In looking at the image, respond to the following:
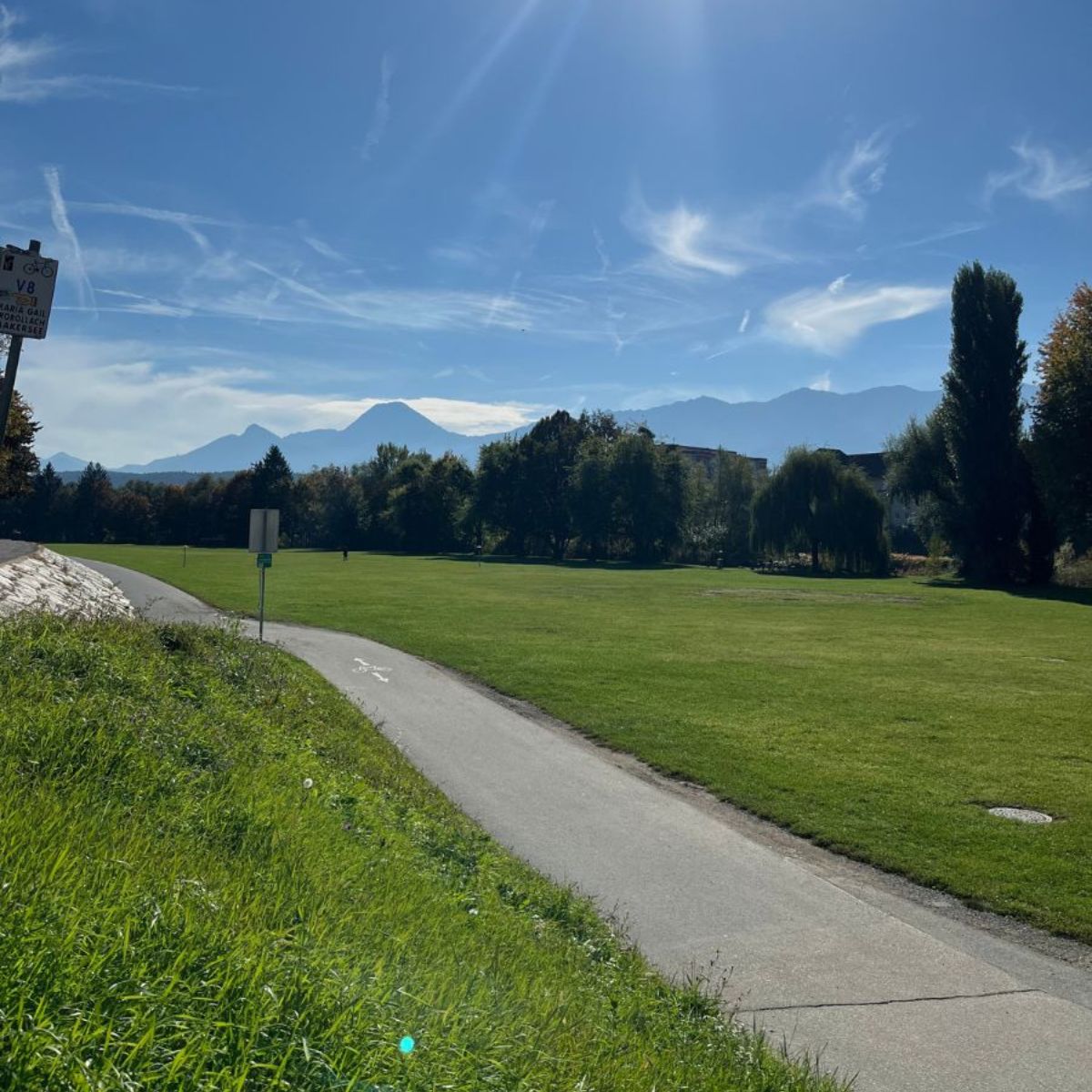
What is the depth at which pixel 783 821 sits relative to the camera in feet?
33.3

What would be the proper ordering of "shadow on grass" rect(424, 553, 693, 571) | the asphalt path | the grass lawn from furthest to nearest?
1. "shadow on grass" rect(424, 553, 693, 571)
2. the grass lawn
3. the asphalt path

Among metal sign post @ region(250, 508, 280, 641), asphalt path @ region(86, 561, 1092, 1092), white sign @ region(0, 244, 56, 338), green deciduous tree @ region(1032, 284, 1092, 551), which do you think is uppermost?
green deciduous tree @ region(1032, 284, 1092, 551)

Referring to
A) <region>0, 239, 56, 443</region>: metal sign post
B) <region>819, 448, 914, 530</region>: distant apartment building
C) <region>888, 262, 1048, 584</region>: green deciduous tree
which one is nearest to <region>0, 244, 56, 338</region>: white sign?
<region>0, 239, 56, 443</region>: metal sign post

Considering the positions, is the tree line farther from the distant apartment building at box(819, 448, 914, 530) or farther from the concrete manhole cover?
the concrete manhole cover

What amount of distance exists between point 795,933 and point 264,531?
18656mm

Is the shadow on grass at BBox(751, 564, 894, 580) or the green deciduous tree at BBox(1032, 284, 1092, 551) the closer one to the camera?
the green deciduous tree at BBox(1032, 284, 1092, 551)

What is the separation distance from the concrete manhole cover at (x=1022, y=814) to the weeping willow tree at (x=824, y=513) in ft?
197

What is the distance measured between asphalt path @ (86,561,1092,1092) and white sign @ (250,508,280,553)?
11.4 metres

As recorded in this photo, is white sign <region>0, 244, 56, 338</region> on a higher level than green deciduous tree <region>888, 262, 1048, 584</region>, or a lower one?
lower

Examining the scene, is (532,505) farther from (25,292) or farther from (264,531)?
(25,292)

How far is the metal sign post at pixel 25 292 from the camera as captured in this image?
6.97 metres

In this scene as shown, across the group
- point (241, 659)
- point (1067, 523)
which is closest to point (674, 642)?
point (241, 659)

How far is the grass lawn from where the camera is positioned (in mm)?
9453

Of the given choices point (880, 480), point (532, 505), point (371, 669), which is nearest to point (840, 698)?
point (371, 669)
